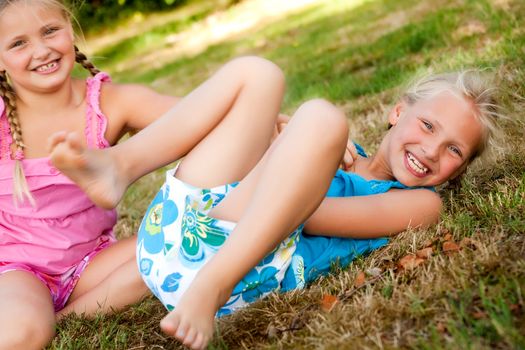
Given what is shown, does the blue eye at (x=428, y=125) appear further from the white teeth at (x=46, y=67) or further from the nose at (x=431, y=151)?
the white teeth at (x=46, y=67)

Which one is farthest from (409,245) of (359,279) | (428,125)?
(428,125)

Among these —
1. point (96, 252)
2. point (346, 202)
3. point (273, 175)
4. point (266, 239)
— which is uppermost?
point (273, 175)

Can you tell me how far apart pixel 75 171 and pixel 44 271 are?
665mm

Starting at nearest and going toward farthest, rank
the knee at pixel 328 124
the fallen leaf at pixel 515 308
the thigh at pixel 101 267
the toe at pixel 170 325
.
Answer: the fallen leaf at pixel 515 308 → the toe at pixel 170 325 → the knee at pixel 328 124 → the thigh at pixel 101 267

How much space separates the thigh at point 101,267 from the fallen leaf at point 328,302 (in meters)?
0.79

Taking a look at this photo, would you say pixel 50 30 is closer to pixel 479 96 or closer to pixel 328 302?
pixel 328 302

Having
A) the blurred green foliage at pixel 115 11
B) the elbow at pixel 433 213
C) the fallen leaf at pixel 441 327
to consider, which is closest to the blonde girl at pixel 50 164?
the elbow at pixel 433 213

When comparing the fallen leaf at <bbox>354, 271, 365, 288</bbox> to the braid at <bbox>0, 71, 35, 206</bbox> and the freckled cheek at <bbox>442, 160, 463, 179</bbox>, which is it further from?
the braid at <bbox>0, 71, 35, 206</bbox>

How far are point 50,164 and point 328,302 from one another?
43.5 inches

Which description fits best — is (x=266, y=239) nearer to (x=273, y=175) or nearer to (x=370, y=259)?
(x=273, y=175)

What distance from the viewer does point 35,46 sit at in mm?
2254

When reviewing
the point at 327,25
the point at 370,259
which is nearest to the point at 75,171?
the point at 370,259

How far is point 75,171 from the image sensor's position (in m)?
1.80

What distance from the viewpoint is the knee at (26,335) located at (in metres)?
1.95
